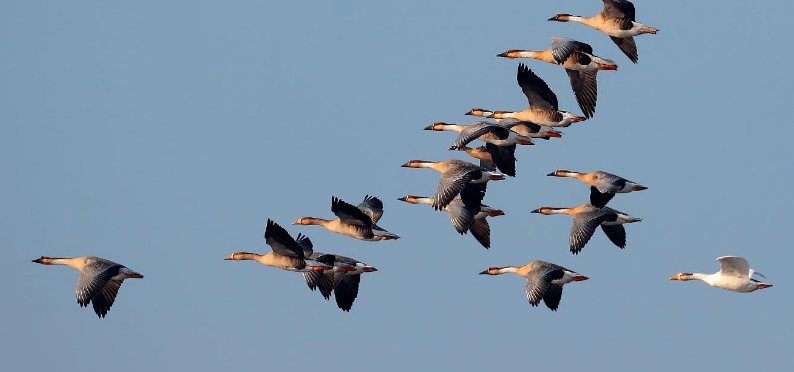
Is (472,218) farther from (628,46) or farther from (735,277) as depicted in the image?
(735,277)

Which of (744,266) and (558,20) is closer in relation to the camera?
(744,266)

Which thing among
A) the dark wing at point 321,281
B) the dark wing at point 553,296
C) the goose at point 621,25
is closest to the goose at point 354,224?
the dark wing at point 321,281

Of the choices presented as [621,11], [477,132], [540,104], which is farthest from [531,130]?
[621,11]

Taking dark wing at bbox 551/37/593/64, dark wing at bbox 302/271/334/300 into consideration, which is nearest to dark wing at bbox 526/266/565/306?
dark wing at bbox 302/271/334/300

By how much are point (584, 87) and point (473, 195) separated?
13.1 feet

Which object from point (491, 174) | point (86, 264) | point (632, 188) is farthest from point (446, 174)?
point (86, 264)

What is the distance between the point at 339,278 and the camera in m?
53.6

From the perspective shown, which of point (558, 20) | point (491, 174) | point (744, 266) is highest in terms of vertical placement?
point (558, 20)

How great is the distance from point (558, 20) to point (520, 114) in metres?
2.65

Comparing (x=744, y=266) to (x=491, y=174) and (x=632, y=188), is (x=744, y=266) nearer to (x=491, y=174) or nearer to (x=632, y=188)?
(x=632, y=188)

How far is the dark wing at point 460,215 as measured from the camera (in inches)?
2082

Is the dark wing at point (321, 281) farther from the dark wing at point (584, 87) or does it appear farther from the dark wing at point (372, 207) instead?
the dark wing at point (584, 87)

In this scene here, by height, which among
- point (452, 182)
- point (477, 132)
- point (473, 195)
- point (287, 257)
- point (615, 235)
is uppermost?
point (477, 132)

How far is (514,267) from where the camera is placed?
5441 centimetres
